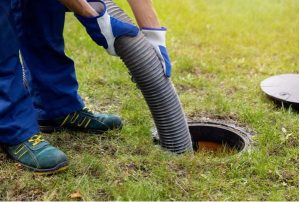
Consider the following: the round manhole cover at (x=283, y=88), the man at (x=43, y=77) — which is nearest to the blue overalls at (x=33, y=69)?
the man at (x=43, y=77)

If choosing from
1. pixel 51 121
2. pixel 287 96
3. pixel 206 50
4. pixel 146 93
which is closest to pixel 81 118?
pixel 51 121

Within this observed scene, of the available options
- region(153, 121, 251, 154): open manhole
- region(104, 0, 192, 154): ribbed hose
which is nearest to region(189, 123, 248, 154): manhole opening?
region(153, 121, 251, 154): open manhole

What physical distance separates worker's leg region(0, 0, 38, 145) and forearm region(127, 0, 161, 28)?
646mm

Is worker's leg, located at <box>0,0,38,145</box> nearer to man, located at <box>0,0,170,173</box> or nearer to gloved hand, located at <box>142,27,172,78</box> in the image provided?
man, located at <box>0,0,170,173</box>

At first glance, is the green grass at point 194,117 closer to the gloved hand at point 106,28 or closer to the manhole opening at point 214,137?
the manhole opening at point 214,137

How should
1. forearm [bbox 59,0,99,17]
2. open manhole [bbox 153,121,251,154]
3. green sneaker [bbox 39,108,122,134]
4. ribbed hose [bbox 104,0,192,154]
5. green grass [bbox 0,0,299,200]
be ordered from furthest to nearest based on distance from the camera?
open manhole [bbox 153,121,251,154] < green sneaker [bbox 39,108,122,134] < ribbed hose [bbox 104,0,192,154] < green grass [bbox 0,0,299,200] < forearm [bbox 59,0,99,17]

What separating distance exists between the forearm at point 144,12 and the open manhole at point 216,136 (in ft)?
2.42

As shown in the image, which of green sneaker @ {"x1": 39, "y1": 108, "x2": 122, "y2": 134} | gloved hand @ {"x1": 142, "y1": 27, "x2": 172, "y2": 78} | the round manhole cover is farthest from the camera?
the round manhole cover

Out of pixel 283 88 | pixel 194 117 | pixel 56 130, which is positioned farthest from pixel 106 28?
pixel 283 88

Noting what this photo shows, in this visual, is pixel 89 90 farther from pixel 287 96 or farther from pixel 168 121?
pixel 287 96

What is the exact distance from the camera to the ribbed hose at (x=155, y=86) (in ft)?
8.85

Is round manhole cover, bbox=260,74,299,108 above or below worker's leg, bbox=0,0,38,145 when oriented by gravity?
below

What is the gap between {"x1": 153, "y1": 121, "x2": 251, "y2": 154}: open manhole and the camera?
10.8 feet

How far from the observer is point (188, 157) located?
2.83 m
